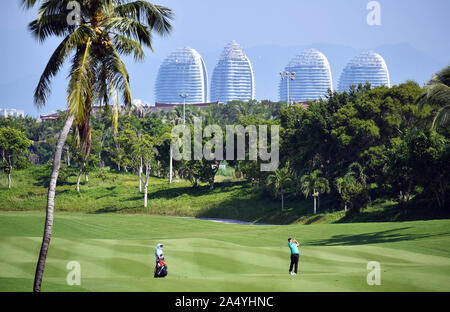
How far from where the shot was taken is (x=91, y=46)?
19.9m

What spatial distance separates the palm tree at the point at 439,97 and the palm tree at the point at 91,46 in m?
19.0

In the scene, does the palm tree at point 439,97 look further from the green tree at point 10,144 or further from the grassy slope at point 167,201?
the green tree at point 10,144

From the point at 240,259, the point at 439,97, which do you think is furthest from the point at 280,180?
the point at 240,259

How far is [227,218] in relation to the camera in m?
64.7

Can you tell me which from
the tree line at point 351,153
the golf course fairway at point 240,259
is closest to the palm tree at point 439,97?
the tree line at point 351,153

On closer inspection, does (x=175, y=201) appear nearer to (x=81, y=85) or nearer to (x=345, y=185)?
(x=345, y=185)

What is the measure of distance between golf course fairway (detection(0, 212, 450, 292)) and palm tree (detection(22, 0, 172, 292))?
5278 mm

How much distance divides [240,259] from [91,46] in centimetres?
1233

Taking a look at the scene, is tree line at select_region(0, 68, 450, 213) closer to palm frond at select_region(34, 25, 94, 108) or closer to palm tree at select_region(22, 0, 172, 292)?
palm tree at select_region(22, 0, 172, 292)

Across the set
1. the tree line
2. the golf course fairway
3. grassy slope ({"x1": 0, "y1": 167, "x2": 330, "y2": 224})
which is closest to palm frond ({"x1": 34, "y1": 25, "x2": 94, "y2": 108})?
the golf course fairway

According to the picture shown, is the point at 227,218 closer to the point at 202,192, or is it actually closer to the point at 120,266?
the point at 202,192

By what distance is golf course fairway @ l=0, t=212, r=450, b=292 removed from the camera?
1886 centimetres

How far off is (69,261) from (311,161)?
42862 mm

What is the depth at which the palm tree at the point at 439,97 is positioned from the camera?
33.6 meters
